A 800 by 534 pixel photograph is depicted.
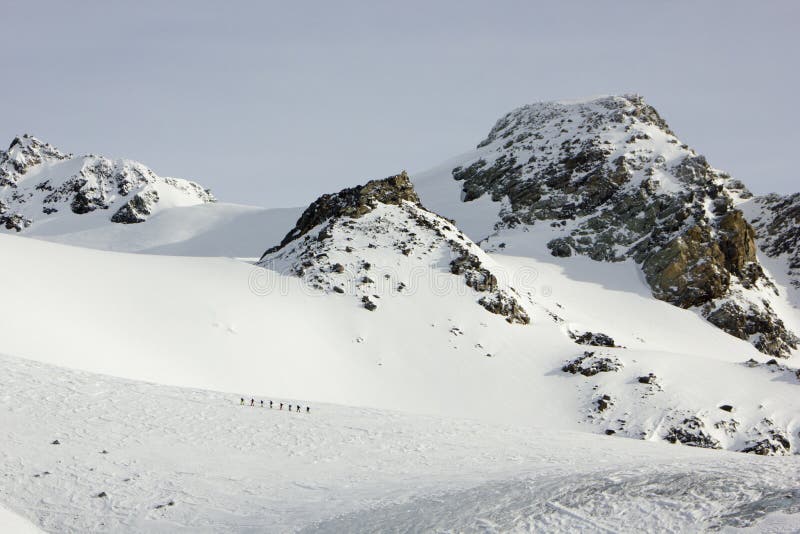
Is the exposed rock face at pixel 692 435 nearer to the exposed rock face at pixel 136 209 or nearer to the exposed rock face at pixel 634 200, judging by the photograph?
the exposed rock face at pixel 634 200

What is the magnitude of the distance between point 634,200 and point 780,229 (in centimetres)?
2058

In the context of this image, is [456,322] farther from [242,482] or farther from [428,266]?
[242,482]

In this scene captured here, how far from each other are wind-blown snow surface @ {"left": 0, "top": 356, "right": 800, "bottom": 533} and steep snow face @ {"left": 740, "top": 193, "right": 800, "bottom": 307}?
65.3 meters

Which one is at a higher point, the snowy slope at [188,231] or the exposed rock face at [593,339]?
the snowy slope at [188,231]

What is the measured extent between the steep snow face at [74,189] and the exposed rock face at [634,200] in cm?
4765

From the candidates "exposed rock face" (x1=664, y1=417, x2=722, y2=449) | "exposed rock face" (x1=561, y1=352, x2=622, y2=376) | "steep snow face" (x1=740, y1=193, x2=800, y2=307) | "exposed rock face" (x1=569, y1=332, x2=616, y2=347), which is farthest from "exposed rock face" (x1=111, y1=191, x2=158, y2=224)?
"steep snow face" (x1=740, y1=193, x2=800, y2=307)

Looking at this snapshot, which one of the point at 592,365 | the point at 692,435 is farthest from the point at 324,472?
the point at 592,365

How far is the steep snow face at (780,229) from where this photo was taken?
8375cm

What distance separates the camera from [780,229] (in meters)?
88.9

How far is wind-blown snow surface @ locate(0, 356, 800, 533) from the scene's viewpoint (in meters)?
18.1

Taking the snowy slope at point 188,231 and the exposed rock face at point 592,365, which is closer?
the exposed rock face at point 592,365

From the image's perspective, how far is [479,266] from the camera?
190 feet

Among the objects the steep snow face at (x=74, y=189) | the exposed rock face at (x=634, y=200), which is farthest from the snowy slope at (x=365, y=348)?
the steep snow face at (x=74, y=189)

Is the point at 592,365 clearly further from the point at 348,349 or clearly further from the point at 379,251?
the point at 379,251
